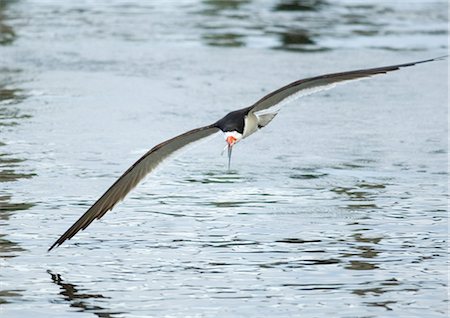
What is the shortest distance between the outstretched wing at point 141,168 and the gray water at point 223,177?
0.30 m

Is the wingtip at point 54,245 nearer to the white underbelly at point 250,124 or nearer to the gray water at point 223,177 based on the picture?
the gray water at point 223,177

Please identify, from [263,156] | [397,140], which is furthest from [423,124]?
[263,156]

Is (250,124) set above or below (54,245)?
above

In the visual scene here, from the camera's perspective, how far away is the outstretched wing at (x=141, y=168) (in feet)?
25.0

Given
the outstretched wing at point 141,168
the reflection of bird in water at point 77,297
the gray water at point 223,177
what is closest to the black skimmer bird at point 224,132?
the outstretched wing at point 141,168

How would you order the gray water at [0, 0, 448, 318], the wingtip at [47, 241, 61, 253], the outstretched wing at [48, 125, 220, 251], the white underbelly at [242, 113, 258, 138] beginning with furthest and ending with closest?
the white underbelly at [242, 113, 258, 138]
the outstretched wing at [48, 125, 220, 251]
the wingtip at [47, 241, 61, 253]
the gray water at [0, 0, 448, 318]

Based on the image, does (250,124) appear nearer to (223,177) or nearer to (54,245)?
(54,245)

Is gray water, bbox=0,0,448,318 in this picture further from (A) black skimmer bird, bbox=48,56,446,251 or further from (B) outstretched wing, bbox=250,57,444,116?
(B) outstretched wing, bbox=250,57,444,116

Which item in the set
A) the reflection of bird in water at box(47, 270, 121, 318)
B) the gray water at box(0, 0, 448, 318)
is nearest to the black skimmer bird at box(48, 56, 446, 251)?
the gray water at box(0, 0, 448, 318)

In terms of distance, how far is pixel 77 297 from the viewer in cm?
682

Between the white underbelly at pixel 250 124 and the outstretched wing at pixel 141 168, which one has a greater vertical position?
the white underbelly at pixel 250 124

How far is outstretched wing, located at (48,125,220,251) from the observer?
25.0 feet

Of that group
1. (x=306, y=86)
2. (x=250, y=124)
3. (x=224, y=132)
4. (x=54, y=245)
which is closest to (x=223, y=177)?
(x=250, y=124)

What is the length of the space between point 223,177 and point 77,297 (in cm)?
331
